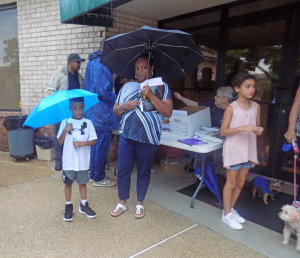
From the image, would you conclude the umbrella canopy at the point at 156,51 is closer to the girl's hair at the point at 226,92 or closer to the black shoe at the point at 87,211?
the girl's hair at the point at 226,92

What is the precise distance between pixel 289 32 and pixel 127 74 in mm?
2491

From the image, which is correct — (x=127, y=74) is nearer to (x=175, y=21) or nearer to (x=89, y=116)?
(x=89, y=116)

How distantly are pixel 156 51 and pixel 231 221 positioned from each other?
2.00m

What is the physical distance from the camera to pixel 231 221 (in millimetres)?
2816

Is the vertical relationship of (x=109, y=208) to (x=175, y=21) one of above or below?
below

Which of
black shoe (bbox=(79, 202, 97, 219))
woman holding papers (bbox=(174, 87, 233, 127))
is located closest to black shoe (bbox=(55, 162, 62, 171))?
black shoe (bbox=(79, 202, 97, 219))

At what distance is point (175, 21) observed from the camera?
201 inches

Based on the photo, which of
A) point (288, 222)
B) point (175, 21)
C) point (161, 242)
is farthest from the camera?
point (175, 21)

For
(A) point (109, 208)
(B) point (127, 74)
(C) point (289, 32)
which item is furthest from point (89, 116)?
(C) point (289, 32)

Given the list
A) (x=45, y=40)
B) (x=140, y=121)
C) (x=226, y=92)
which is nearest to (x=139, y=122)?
(x=140, y=121)

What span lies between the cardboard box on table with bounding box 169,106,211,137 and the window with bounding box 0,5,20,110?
13.6 ft

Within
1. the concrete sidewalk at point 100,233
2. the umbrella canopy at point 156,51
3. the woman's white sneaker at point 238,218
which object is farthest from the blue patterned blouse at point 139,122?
the woman's white sneaker at point 238,218

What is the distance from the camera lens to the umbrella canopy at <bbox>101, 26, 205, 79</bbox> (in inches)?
102

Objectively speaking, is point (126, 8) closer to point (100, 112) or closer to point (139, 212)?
point (100, 112)
